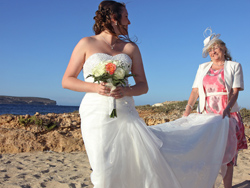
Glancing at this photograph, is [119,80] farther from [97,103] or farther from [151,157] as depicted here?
[151,157]

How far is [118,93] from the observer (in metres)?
2.76

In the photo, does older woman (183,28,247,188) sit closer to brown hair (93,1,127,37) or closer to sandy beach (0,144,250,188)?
sandy beach (0,144,250,188)

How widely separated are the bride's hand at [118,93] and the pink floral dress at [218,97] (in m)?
2.19

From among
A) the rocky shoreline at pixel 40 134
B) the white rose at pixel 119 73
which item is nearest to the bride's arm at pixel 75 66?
the white rose at pixel 119 73

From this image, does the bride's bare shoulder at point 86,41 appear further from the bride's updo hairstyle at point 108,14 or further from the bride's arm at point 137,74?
the bride's arm at point 137,74

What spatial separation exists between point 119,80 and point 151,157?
3.11 feet

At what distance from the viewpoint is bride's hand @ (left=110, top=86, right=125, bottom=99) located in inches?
108

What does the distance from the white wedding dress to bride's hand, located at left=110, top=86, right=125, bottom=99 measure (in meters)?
0.13

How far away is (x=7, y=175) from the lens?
504cm

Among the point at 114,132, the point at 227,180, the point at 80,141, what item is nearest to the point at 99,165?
the point at 114,132

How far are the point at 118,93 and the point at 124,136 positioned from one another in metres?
0.48

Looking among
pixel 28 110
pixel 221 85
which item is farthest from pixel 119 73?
pixel 28 110

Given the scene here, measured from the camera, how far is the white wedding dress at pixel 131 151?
2.68m

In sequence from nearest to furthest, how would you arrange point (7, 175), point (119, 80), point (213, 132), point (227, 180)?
point (119, 80)
point (213, 132)
point (227, 180)
point (7, 175)
